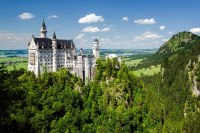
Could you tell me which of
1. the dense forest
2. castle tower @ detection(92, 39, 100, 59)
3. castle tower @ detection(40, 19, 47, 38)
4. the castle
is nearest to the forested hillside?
the dense forest

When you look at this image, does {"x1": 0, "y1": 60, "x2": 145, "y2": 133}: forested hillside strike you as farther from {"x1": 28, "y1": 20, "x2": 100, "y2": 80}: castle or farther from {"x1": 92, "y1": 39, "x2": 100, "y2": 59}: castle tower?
{"x1": 92, "y1": 39, "x2": 100, "y2": 59}: castle tower

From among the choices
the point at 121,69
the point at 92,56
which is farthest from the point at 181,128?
the point at 92,56

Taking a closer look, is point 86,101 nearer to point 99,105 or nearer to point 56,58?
point 99,105

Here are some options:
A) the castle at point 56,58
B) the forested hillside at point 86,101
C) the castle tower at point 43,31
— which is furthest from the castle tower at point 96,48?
the castle tower at point 43,31

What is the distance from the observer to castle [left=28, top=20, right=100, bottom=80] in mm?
168125

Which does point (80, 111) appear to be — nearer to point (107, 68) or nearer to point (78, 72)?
point (107, 68)

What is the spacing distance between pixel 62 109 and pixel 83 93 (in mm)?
17946

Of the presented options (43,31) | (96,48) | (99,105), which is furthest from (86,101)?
(43,31)

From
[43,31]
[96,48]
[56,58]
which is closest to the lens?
[56,58]

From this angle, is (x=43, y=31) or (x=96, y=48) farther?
(x=43, y=31)

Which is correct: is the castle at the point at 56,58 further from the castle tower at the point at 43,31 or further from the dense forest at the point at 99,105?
the dense forest at the point at 99,105

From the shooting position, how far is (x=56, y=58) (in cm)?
17525

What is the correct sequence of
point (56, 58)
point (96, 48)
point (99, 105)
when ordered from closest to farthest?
1. point (99, 105)
2. point (56, 58)
3. point (96, 48)

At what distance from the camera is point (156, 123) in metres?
128
